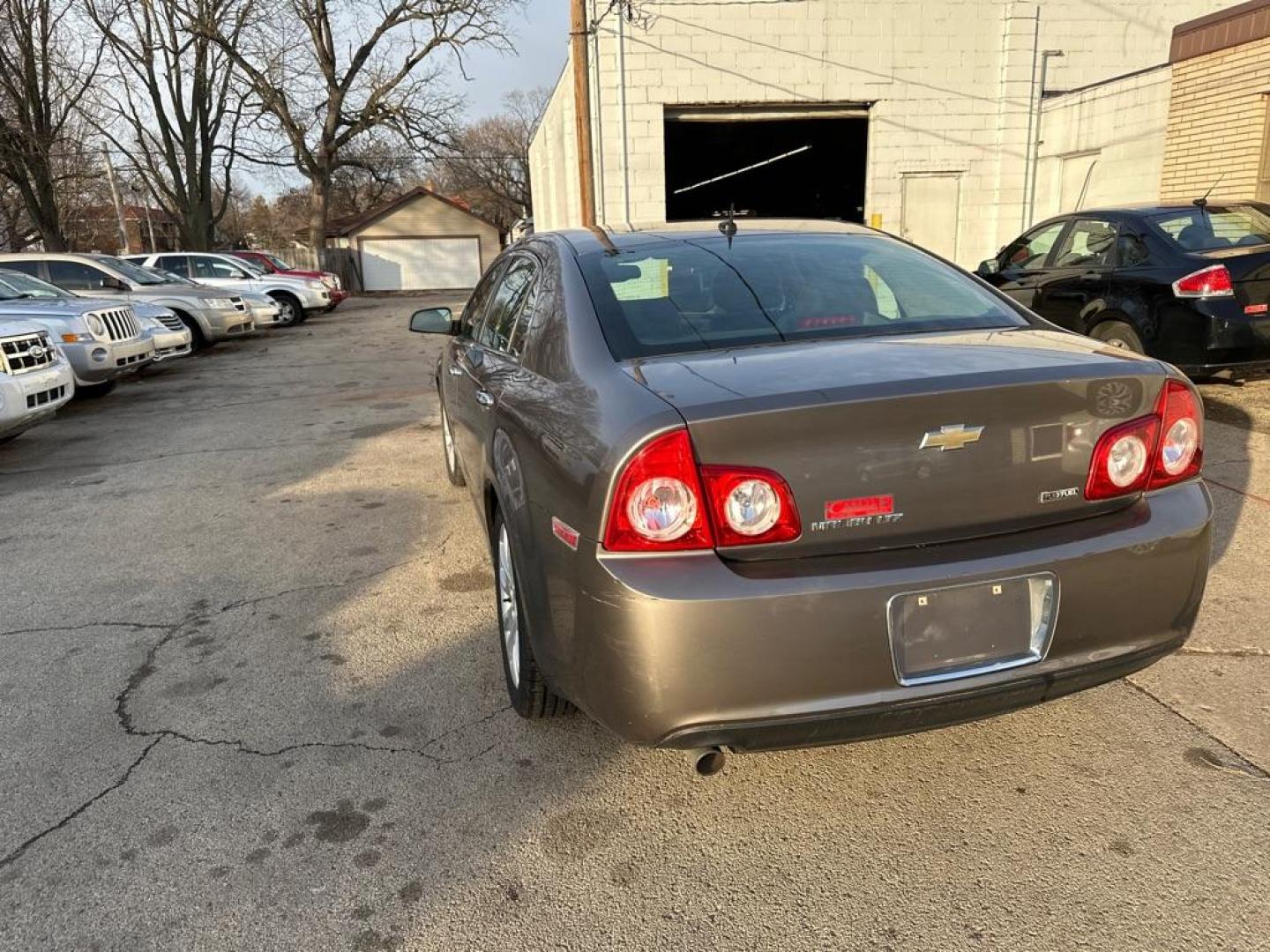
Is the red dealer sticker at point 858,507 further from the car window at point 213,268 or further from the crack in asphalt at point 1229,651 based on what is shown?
the car window at point 213,268

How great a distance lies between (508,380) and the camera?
3066mm

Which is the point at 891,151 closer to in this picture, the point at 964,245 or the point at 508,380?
the point at 964,245

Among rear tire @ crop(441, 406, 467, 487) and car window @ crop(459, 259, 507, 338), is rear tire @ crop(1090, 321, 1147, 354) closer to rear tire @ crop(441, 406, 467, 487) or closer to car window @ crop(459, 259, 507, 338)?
car window @ crop(459, 259, 507, 338)

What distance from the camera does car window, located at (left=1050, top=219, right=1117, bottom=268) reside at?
23.0 ft

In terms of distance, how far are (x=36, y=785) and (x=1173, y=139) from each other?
44.9ft

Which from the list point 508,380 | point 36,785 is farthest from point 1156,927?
point 36,785

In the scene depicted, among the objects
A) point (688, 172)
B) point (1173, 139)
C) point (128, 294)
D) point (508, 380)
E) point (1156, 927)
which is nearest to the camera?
point (1156, 927)

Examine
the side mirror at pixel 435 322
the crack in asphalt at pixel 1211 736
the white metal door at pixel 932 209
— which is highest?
the white metal door at pixel 932 209

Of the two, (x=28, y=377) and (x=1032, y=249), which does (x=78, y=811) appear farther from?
(x=1032, y=249)

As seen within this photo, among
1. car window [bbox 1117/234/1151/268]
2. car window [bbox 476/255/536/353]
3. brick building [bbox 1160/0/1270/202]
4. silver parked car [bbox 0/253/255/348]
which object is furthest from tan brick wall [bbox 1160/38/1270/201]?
silver parked car [bbox 0/253/255/348]

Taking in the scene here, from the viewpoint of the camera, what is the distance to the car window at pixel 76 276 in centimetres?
1331

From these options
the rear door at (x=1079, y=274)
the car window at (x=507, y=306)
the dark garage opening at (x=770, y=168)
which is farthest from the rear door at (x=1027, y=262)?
the dark garage opening at (x=770, y=168)

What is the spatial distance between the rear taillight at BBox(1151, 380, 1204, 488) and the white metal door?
47.1 feet

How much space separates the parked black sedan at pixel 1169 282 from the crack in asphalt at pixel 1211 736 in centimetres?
416
